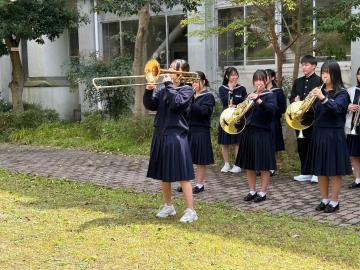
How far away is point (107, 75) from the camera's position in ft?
49.5

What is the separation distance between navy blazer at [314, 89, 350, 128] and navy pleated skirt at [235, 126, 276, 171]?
802mm

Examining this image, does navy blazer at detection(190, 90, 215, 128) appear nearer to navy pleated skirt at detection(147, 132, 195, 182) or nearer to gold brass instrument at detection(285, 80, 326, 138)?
gold brass instrument at detection(285, 80, 326, 138)

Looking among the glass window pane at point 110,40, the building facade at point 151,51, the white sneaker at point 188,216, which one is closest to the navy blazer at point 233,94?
the building facade at point 151,51

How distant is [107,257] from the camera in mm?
5195

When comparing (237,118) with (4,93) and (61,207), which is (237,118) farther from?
(4,93)

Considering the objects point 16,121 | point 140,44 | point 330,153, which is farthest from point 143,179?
point 16,121

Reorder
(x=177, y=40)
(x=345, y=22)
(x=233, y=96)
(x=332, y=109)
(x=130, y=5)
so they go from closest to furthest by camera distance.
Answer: (x=332, y=109)
(x=345, y=22)
(x=233, y=96)
(x=130, y=5)
(x=177, y=40)

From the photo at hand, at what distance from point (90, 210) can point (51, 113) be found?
1045 centimetres

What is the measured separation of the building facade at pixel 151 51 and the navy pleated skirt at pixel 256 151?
459 cm

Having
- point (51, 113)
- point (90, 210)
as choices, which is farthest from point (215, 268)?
point (51, 113)

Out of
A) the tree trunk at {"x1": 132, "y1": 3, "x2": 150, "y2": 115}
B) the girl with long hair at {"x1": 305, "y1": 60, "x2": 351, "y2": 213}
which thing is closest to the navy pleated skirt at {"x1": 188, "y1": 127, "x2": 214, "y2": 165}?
the girl with long hair at {"x1": 305, "y1": 60, "x2": 351, "y2": 213}

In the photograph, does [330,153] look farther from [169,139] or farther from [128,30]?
[128,30]

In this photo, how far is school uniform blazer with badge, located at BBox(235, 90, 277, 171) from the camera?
7.08m

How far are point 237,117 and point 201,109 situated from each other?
655 millimetres
